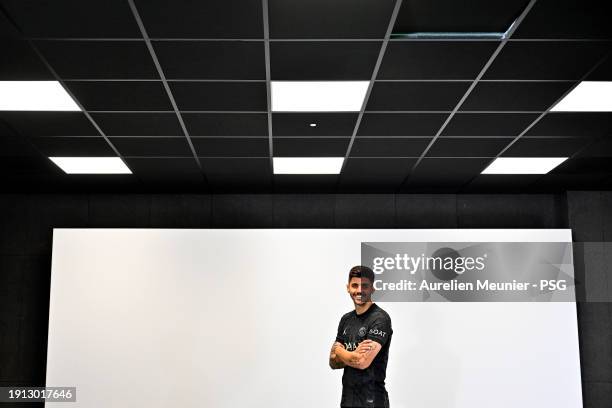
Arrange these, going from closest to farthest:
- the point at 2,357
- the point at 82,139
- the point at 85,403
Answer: the point at 82,139 < the point at 85,403 < the point at 2,357

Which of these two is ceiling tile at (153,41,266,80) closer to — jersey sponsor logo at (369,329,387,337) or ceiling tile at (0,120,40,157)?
jersey sponsor logo at (369,329,387,337)

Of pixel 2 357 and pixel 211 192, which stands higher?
pixel 211 192

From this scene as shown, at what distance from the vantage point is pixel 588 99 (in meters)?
5.11

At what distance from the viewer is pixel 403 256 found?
7.66 m

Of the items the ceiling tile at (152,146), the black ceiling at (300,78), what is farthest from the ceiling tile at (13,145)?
the ceiling tile at (152,146)

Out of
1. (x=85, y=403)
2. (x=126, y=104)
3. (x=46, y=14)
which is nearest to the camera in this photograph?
(x=46, y=14)

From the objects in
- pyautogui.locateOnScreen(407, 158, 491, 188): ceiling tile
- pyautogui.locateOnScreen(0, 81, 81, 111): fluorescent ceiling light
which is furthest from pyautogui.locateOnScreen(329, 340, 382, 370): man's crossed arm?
pyautogui.locateOnScreen(407, 158, 491, 188): ceiling tile

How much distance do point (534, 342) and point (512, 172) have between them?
1.82 metres

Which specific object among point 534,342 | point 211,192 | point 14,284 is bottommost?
point 534,342

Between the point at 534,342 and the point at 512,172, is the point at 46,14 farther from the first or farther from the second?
the point at 534,342

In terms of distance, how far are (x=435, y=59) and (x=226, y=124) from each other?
6.58 ft

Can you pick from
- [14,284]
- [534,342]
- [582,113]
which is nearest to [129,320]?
[14,284]

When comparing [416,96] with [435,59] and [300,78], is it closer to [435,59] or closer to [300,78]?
[435,59]

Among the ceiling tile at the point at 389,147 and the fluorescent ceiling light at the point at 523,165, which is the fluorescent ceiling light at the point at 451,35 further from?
the fluorescent ceiling light at the point at 523,165
